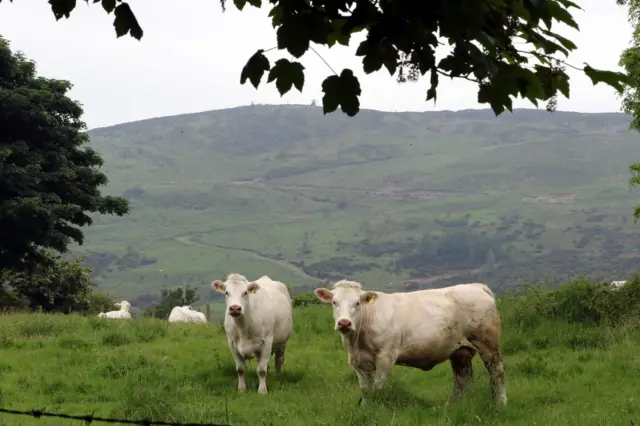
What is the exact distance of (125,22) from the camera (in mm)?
5039

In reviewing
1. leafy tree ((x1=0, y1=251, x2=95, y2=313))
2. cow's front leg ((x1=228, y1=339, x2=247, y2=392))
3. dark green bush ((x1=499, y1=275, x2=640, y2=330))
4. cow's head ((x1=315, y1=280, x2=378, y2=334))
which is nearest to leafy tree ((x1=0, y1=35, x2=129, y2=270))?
leafy tree ((x1=0, y1=251, x2=95, y2=313))

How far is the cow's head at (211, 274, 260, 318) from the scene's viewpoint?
1630cm

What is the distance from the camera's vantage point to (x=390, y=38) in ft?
14.3

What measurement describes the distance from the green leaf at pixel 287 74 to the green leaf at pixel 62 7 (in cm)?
127

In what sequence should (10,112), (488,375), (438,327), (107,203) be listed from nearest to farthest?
(438,327)
(488,375)
(10,112)
(107,203)

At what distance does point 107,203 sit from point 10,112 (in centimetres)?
562

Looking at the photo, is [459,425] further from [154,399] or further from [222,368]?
[222,368]

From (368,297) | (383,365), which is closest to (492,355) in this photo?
(383,365)

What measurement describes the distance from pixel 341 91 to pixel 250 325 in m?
12.6

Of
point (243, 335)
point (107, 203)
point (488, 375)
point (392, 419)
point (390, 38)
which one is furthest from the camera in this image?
point (107, 203)

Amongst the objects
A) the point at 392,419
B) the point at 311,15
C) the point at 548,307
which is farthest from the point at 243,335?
the point at 311,15

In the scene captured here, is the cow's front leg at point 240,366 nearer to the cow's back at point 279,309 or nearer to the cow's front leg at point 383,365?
the cow's back at point 279,309

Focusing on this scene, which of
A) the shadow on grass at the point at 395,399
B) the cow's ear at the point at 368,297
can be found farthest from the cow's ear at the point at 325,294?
the shadow on grass at the point at 395,399

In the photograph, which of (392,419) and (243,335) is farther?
(243,335)
